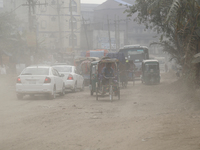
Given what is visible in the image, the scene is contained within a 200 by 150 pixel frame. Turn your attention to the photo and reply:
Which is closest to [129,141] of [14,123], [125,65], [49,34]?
[14,123]

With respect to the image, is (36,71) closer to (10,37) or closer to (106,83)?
(106,83)

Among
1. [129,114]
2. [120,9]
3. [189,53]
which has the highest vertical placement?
[120,9]

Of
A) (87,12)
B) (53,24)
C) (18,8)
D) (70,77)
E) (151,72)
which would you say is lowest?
(151,72)

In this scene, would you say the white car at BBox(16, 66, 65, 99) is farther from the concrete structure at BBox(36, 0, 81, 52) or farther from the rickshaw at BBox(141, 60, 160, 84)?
the concrete structure at BBox(36, 0, 81, 52)

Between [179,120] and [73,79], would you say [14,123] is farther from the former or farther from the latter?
[73,79]

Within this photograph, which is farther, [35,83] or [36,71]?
[36,71]

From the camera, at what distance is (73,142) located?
693 centimetres

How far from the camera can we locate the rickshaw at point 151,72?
99.6 feet

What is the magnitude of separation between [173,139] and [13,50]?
4338 cm

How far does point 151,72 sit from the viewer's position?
30.5 meters

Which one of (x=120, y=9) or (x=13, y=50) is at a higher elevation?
(x=120, y=9)

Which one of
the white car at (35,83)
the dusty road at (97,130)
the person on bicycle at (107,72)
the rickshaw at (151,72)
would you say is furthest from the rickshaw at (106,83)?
the rickshaw at (151,72)

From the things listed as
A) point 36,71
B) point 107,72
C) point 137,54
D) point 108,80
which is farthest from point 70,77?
point 137,54

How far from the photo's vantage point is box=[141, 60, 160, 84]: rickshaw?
3036 centimetres
